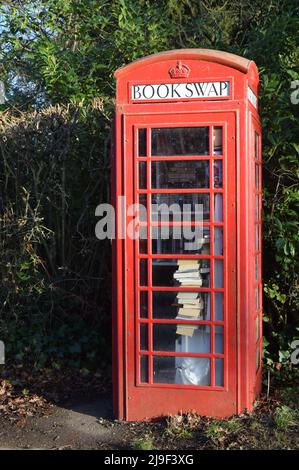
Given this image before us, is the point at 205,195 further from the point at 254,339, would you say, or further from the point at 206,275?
the point at 254,339

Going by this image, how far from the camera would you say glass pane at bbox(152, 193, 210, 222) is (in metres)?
4.39

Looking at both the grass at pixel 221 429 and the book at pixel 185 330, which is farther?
the book at pixel 185 330

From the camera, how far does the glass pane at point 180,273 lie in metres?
4.45

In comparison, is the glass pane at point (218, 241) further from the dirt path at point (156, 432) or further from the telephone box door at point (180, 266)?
the dirt path at point (156, 432)

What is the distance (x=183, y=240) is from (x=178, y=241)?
39 millimetres

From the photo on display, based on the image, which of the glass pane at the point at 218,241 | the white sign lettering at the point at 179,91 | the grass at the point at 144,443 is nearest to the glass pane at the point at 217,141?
the white sign lettering at the point at 179,91

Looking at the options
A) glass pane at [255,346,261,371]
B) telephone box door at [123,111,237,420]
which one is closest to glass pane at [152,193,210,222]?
telephone box door at [123,111,237,420]

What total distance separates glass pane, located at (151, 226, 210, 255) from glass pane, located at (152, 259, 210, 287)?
0.08 m

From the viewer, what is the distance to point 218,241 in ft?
14.5

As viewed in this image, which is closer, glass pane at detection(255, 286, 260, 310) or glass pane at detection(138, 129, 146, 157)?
glass pane at detection(138, 129, 146, 157)

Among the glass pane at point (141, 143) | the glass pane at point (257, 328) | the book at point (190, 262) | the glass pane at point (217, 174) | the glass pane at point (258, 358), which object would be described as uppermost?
the glass pane at point (141, 143)

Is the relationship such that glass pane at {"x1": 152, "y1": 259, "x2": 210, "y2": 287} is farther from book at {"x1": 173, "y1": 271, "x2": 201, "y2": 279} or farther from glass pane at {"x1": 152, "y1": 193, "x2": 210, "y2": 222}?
glass pane at {"x1": 152, "y1": 193, "x2": 210, "y2": 222}

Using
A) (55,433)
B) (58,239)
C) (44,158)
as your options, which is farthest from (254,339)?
(44,158)

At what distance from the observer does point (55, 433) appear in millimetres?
4539
